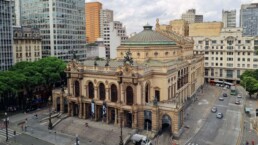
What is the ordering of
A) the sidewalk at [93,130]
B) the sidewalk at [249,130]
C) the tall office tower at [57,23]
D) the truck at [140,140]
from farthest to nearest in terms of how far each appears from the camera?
1. the tall office tower at [57,23]
2. the sidewalk at [93,130]
3. the sidewalk at [249,130]
4. the truck at [140,140]

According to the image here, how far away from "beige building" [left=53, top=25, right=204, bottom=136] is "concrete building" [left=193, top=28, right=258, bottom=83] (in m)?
46.1

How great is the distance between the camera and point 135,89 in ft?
202

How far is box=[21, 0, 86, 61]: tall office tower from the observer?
409 ft

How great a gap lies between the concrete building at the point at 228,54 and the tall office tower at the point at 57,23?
64.2m

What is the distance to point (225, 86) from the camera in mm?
116438

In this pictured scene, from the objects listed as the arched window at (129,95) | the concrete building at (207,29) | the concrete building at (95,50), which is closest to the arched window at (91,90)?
the arched window at (129,95)

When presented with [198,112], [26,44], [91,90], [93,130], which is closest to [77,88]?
[91,90]

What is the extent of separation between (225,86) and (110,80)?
2780 inches

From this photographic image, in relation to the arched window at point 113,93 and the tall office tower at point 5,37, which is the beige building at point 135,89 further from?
the tall office tower at point 5,37

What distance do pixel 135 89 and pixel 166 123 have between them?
11.4m

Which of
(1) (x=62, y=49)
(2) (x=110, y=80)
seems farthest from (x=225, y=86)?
(1) (x=62, y=49)

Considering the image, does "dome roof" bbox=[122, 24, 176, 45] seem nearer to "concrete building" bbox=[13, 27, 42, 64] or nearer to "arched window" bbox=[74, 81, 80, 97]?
"arched window" bbox=[74, 81, 80, 97]

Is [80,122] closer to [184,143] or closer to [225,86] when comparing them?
[184,143]

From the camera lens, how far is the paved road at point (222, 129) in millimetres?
57562
